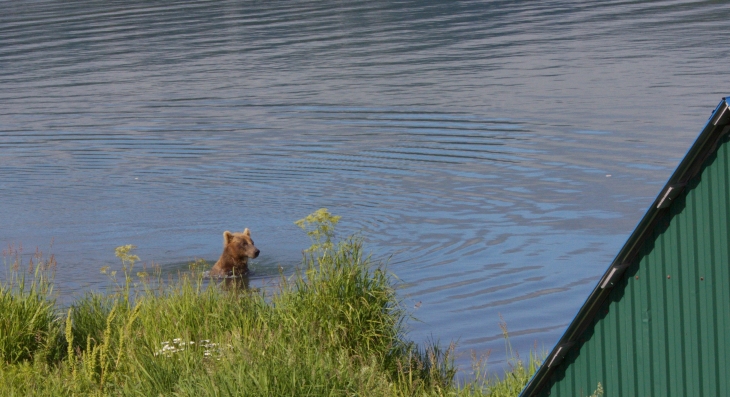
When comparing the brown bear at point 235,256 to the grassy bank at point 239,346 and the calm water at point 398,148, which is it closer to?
the calm water at point 398,148

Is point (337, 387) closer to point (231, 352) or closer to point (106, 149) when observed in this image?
point (231, 352)

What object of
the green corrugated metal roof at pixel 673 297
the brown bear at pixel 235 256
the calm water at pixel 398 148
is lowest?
the green corrugated metal roof at pixel 673 297

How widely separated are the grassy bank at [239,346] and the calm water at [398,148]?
1706mm

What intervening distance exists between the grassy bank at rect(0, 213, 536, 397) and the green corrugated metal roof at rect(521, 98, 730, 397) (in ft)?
7.31

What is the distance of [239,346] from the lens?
8.43 m

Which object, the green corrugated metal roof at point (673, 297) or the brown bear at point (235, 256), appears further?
the brown bear at point (235, 256)

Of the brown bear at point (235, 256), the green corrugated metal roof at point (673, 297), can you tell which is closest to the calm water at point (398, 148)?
the brown bear at point (235, 256)

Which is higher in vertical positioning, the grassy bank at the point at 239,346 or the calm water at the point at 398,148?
the calm water at the point at 398,148

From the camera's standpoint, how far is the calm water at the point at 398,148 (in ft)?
49.6

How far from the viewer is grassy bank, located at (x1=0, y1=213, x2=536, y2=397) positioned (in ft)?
27.3

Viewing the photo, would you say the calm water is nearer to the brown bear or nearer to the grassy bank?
the brown bear

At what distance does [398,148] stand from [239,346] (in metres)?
14.0

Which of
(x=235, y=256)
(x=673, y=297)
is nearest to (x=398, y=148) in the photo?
(x=235, y=256)

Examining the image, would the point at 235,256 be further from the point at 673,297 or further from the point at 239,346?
the point at 673,297
